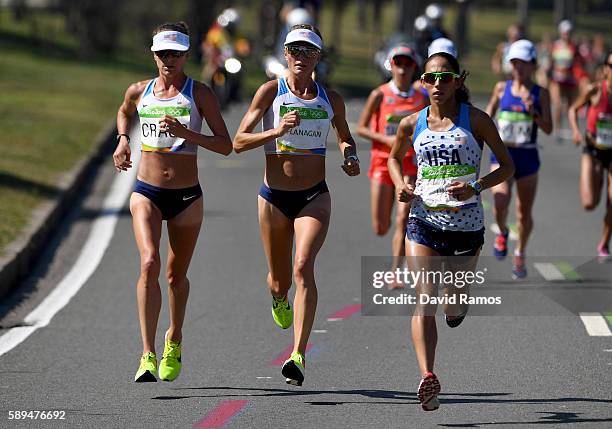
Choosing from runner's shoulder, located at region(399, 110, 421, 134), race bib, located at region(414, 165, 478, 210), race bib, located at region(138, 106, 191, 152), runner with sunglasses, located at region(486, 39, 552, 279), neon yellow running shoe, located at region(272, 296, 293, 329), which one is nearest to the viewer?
race bib, located at region(414, 165, 478, 210)

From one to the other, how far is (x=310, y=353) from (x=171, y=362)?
1394 millimetres

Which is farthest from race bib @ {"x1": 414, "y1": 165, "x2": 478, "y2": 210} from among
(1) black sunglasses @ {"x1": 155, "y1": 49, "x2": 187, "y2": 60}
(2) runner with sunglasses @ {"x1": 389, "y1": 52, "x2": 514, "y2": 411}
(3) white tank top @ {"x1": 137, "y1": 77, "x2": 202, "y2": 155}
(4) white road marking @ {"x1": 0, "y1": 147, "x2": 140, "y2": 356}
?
(4) white road marking @ {"x1": 0, "y1": 147, "x2": 140, "y2": 356}

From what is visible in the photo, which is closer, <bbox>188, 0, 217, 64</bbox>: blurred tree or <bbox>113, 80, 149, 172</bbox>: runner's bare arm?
<bbox>113, 80, 149, 172</bbox>: runner's bare arm

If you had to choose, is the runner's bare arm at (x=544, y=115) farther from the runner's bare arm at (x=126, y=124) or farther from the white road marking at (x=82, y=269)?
the runner's bare arm at (x=126, y=124)

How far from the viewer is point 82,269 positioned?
47.3 feet

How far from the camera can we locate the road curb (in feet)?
43.8

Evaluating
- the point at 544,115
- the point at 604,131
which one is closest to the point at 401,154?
the point at 544,115

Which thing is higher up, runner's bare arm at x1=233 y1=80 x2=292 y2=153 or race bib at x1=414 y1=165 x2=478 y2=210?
runner's bare arm at x1=233 y1=80 x2=292 y2=153

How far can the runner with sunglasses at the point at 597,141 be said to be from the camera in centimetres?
1485

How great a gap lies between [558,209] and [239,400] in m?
10.2

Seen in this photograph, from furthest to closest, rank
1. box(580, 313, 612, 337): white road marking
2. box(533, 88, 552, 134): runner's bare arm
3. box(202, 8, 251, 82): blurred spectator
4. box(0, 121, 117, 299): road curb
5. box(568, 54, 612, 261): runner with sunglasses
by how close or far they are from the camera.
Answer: box(202, 8, 251, 82): blurred spectator
box(568, 54, 612, 261): runner with sunglasses
box(533, 88, 552, 134): runner's bare arm
box(0, 121, 117, 299): road curb
box(580, 313, 612, 337): white road marking

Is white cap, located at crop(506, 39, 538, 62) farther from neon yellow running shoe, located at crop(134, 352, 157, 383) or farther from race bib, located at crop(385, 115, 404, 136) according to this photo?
neon yellow running shoe, located at crop(134, 352, 157, 383)

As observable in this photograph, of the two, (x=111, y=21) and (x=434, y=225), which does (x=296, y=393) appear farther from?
(x=111, y=21)

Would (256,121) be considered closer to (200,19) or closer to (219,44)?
(219,44)
